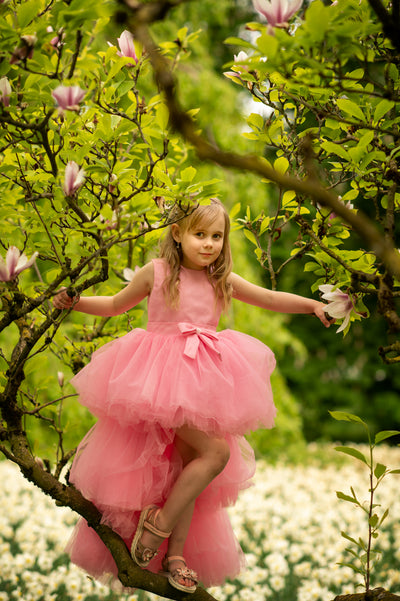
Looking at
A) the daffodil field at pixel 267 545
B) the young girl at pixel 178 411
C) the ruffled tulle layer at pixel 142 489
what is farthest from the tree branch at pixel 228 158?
the daffodil field at pixel 267 545

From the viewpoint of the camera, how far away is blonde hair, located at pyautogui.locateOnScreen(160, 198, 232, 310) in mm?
2029

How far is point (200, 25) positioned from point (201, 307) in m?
6.94

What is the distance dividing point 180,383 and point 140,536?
0.51 meters

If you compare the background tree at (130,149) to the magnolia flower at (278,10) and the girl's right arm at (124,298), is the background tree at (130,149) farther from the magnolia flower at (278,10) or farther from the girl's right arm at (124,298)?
the girl's right arm at (124,298)

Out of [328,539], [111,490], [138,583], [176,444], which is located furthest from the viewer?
[328,539]

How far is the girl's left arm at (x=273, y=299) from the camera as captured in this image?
2.07 meters

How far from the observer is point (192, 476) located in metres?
1.81

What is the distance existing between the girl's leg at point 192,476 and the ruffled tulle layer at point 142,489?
80 mm

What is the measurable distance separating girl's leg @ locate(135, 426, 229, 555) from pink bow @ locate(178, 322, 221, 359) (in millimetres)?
246

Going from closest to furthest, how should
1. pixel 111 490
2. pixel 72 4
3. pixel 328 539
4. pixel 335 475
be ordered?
pixel 72 4
pixel 111 490
pixel 328 539
pixel 335 475

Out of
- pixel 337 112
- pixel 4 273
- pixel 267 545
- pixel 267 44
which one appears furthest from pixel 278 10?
pixel 267 545

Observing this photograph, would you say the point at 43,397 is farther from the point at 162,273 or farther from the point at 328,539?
the point at 162,273

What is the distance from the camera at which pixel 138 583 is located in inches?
68.3

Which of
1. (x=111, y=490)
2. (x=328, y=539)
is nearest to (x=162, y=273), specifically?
(x=111, y=490)
